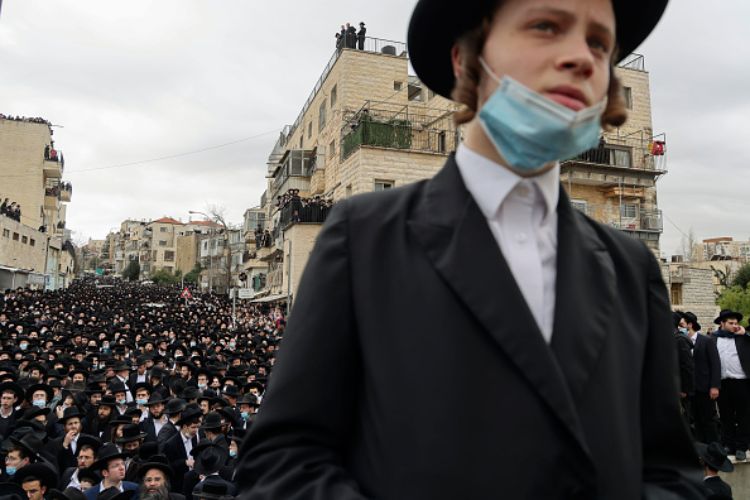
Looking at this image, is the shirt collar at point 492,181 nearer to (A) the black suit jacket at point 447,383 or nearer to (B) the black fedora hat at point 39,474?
(A) the black suit jacket at point 447,383

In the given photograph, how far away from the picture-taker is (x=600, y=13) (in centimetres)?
152

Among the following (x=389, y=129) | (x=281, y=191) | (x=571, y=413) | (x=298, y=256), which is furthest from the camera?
(x=281, y=191)

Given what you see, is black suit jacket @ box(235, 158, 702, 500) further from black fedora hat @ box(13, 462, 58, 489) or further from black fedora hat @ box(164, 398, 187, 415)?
black fedora hat @ box(164, 398, 187, 415)

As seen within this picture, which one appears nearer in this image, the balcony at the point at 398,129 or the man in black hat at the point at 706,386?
the man in black hat at the point at 706,386

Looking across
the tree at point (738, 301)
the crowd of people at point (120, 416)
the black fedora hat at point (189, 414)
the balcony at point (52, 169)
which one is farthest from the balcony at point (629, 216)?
the balcony at point (52, 169)

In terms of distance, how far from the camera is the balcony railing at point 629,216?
30.6 m

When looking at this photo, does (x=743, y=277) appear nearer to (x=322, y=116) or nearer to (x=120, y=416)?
(x=322, y=116)

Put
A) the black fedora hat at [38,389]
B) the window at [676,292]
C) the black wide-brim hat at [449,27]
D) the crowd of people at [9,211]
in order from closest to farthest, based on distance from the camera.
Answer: the black wide-brim hat at [449,27]
the black fedora hat at [38,389]
the window at [676,292]
the crowd of people at [9,211]

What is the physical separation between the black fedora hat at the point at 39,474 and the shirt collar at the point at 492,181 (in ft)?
24.1

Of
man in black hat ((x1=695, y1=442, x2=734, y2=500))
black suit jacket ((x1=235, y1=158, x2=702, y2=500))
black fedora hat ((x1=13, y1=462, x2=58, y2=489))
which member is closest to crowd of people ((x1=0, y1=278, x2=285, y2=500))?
black fedora hat ((x1=13, y1=462, x2=58, y2=489))

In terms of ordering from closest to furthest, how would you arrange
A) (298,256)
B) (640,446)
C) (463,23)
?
1. (640,446)
2. (463,23)
3. (298,256)

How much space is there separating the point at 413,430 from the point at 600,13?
44.0 inches

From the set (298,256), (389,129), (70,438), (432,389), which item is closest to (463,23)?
(432,389)

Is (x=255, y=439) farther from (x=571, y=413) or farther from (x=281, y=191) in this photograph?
(x=281, y=191)
